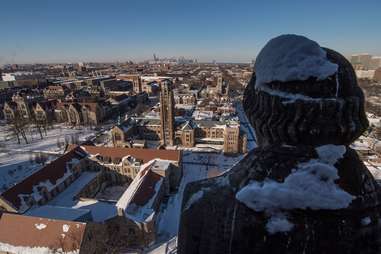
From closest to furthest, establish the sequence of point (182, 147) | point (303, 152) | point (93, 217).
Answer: point (303, 152)
point (93, 217)
point (182, 147)

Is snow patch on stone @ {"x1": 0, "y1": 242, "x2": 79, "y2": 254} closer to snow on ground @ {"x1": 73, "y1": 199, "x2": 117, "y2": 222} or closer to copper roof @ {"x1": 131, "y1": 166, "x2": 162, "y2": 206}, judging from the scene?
snow on ground @ {"x1": 73, "y1": 199, "x2": 117, "y2": 222}

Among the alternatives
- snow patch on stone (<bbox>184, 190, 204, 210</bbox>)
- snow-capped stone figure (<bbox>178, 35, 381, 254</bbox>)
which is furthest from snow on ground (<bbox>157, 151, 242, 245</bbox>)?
snow-capped stone figure (<bbox>178, 35, 381, 254</bbox>)

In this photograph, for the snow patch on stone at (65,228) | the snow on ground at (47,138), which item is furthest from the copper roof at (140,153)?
the snow on ground at (47,138)

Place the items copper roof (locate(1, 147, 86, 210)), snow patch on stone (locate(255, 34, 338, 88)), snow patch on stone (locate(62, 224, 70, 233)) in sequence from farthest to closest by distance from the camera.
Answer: copper roof (locate(1, 147, 86, 210)), snow patch on stone (locate(62, 224, 70, 233)), snow patch on stone (locate(255, 34, 338, 88))

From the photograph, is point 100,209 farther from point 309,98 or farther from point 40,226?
point 309,98

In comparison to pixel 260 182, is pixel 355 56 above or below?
above

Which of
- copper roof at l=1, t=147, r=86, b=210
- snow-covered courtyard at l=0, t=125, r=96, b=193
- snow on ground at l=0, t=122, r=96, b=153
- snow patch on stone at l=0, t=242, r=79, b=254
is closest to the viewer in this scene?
snow patch on stone at l=0, t=242, r=79, b=254

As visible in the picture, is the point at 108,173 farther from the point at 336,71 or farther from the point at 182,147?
the point at 336,71

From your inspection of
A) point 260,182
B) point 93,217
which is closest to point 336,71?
point 260,182
